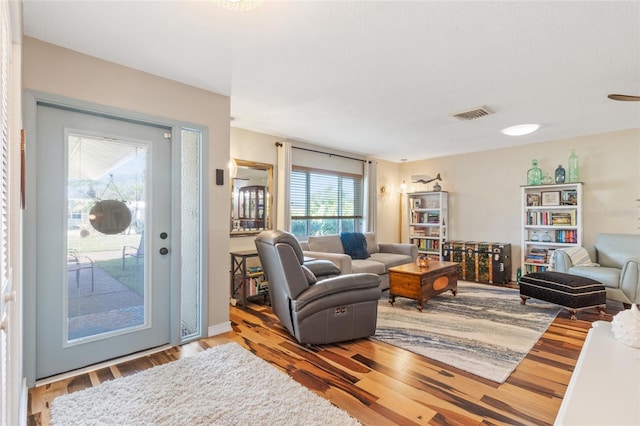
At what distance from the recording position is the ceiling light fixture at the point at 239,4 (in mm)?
1657

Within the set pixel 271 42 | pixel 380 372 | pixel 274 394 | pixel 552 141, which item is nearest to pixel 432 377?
pixel 380 372

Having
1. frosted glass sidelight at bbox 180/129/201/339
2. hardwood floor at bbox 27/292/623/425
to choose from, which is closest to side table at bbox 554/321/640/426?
hardwood floor at bbox 27/292/623/425

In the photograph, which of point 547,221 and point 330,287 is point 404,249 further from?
point 330,287

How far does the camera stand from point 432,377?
228cm

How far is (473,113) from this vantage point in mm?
3598

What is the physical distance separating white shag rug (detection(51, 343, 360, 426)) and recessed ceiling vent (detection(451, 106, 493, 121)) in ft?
10.8

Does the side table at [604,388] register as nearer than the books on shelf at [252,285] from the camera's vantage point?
Yes

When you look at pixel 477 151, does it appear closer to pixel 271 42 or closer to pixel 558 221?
pixel 558 221

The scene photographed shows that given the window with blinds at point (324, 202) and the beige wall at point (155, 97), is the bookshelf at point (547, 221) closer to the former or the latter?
the window with blinds at point (324, 202)

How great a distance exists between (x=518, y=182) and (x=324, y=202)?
11.1 ft

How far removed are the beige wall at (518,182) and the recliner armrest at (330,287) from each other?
3.93 metres

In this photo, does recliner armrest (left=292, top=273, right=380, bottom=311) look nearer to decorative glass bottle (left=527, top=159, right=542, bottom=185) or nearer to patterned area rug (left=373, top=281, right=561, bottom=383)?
patterned area rug (left=373, top=281, right=561, bottom=383)

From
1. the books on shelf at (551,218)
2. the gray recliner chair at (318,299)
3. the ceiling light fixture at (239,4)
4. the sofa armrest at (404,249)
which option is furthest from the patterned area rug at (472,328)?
the ceiling light fixture at (239,4)

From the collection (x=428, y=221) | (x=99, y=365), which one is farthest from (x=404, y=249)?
(x=99, y=365)
